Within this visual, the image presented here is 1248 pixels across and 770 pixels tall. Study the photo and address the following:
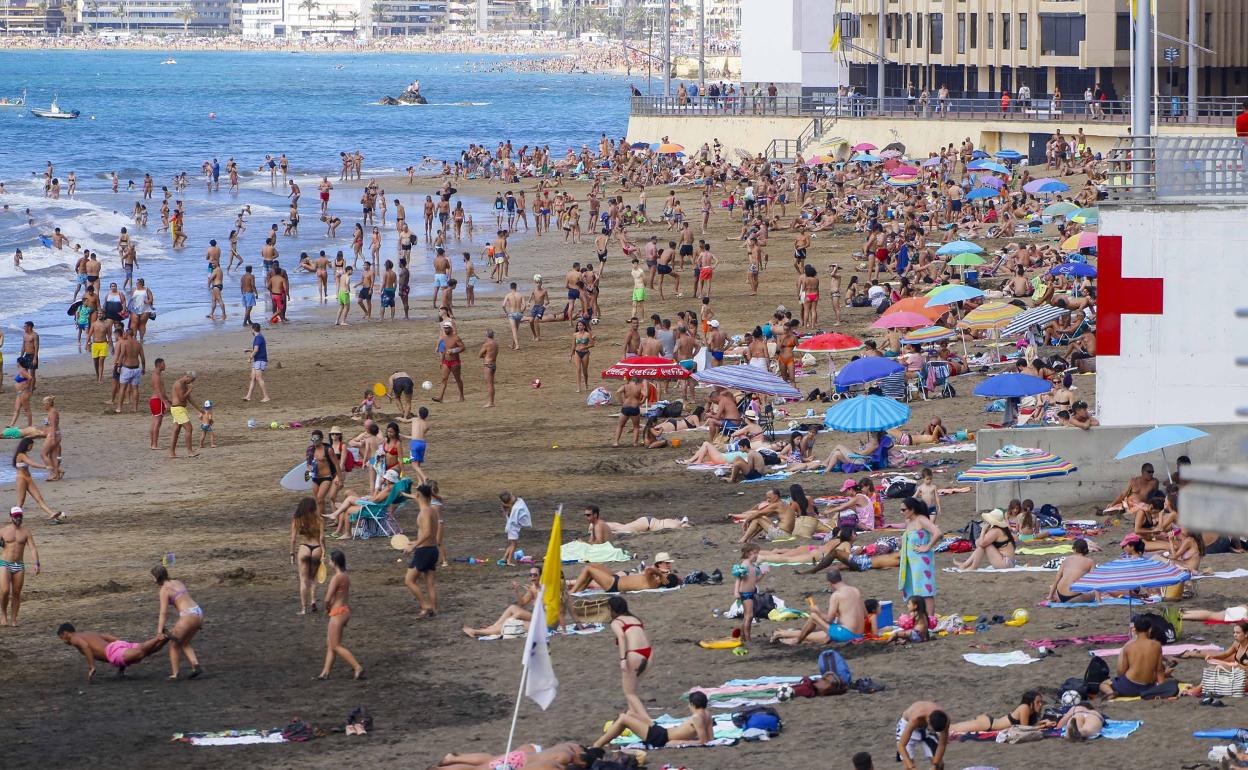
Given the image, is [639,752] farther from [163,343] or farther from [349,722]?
[163,343]

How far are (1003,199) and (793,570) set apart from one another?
2883 centimetres

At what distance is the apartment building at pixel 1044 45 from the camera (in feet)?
A: 191

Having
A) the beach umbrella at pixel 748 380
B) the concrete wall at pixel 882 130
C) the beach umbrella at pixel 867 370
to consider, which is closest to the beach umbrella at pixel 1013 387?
the beach umbrella at pixel 867 370

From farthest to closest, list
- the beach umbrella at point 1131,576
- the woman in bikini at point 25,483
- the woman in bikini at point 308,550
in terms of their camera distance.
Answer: the woman in bikini at point 25,483 → the woman in bikini at point 308,550 → the beach umbrella at point 1131,576

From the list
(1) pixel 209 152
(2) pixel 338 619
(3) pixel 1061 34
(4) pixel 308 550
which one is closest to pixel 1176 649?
(2) pixel 338 619

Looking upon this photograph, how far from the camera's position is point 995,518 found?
54.3ft

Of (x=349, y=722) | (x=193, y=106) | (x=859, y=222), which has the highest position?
(x=193, y=106)

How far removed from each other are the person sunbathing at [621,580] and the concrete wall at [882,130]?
31861 mm

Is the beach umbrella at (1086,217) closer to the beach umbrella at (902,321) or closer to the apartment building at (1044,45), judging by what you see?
the beach umbrella at (902,321)

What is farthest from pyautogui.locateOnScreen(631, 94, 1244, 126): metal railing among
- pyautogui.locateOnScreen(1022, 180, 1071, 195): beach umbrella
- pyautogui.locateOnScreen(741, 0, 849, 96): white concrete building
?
pyautogui.locateOnScreen(741, 0, 849, 96): white concrete building

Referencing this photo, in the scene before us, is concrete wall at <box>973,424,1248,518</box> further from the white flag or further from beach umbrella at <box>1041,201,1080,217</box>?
beach umbrella at <box>1041,201,1080,217</box>

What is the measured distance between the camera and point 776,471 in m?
20.6

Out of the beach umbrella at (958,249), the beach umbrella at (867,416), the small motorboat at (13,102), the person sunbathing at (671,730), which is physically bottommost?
the person sunbathing at (671,730)

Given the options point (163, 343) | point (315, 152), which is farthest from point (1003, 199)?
point (315, 152)
